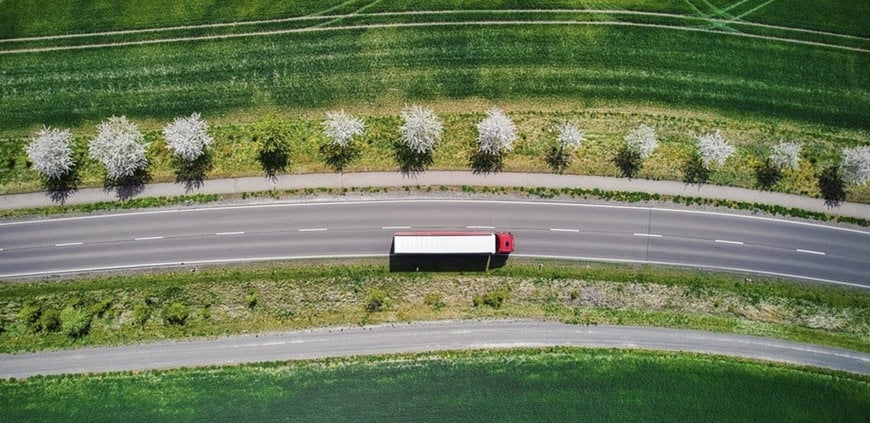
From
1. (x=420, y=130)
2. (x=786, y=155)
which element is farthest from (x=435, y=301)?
(x=786, y=155)

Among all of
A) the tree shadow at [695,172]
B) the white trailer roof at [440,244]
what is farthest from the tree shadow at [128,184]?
the tree shadow at [695,172]

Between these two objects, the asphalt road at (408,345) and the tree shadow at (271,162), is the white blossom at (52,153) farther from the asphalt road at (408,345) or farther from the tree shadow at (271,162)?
the tree shadow at (271,162)

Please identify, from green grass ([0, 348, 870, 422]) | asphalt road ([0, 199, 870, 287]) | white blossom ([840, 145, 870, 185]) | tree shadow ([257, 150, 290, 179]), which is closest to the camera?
green grass ([0, 348, 870, 422])

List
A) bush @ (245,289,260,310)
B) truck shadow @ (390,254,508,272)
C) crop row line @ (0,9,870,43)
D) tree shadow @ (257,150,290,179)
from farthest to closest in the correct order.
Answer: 1. crop row line @ (0,9,870,43)
2. tree shadow @ (257,150,290,179)
3. truck shadow @ (390,254,508,272)
4. bush @ (245,289,260,310)

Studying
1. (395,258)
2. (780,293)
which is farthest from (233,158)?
(780,293)

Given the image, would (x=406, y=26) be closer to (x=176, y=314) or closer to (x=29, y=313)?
(x=176, y=314)

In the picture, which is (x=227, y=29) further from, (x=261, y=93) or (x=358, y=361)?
(x=358, y=361)

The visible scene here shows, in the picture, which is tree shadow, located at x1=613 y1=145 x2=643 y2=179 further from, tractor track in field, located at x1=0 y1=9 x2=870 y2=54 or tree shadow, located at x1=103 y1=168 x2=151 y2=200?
tree shadow, located at x1=103 y1=168 x2=151 y2=200

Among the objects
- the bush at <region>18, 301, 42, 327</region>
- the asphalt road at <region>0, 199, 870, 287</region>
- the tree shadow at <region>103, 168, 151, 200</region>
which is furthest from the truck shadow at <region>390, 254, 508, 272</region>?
the bush at <region>18, 301, 42, 327</region>
